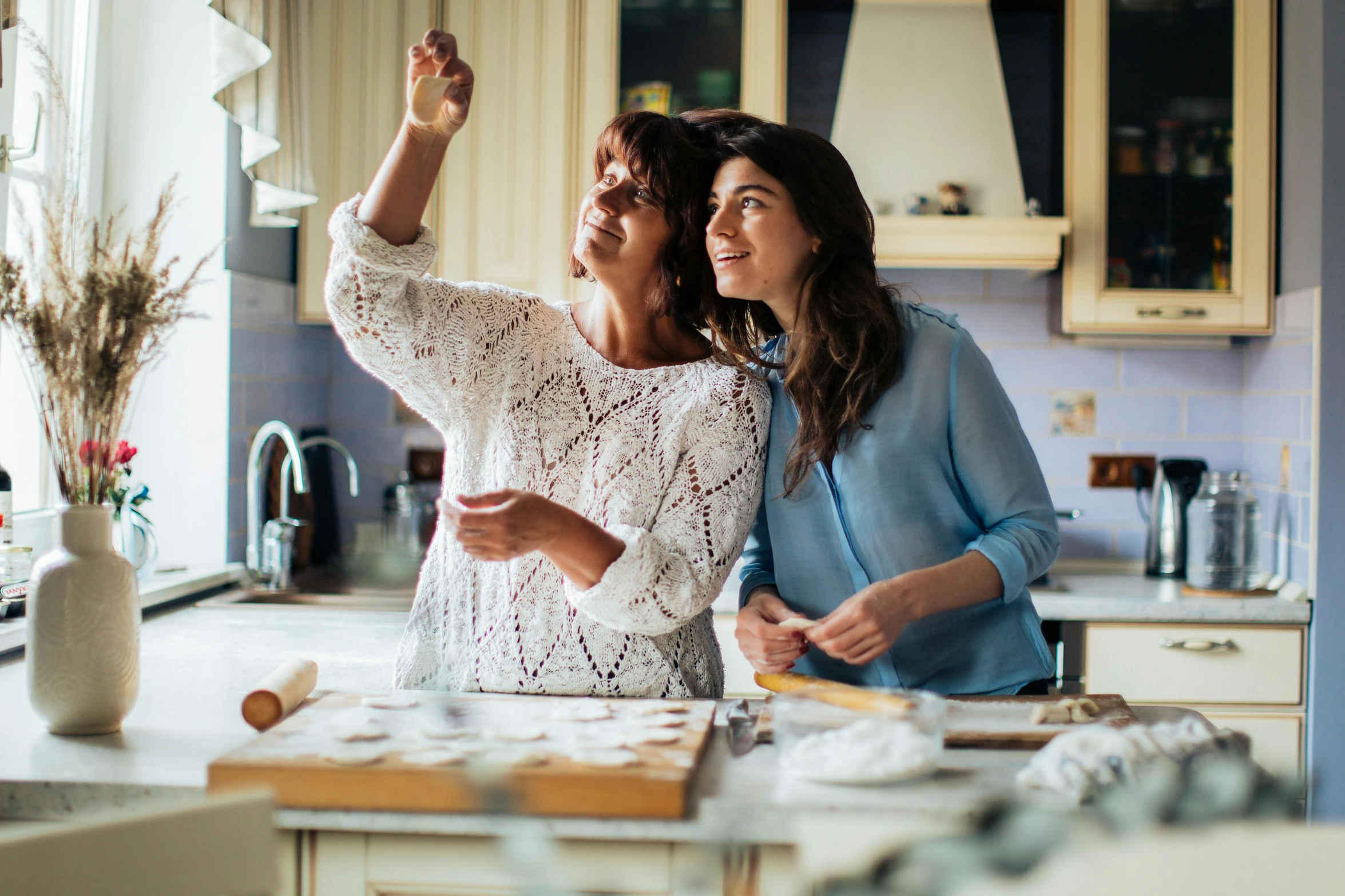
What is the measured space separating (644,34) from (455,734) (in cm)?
204

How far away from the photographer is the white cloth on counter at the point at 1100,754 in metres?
0.92

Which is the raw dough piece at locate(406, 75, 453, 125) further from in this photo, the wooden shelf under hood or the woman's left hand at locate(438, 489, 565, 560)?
the wooden shelf under hood

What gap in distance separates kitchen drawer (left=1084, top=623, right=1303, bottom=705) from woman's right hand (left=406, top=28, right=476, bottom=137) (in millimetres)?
1769

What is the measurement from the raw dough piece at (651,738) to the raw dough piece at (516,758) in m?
0.09

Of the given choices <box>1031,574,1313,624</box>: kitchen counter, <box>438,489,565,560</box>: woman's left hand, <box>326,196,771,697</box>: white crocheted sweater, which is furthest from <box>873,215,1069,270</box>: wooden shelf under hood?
<box>438,489,565,560</box>: woman's left hand

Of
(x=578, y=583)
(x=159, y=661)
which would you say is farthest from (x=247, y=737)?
(x=159, y=661)

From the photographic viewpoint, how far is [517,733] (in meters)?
1.06

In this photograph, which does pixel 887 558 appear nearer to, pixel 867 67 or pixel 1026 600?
pixel 1026 600

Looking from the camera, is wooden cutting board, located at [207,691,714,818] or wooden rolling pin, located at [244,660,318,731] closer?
wooden cutting board, located at [207,691,714,818]

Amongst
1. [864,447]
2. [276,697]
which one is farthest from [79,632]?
[864,447]

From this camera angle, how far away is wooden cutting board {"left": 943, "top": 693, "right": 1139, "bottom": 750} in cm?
109

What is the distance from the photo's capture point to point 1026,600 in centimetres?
144

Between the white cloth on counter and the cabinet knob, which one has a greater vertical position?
the cabinet knob

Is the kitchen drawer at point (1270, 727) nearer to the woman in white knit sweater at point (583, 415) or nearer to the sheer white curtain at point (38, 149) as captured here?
the woman in white knit sweater at point (583, 415)
